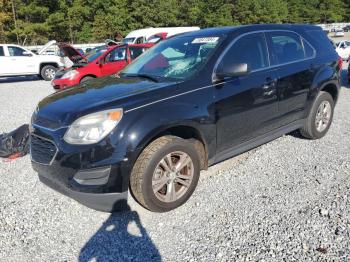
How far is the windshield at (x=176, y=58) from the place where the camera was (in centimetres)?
378

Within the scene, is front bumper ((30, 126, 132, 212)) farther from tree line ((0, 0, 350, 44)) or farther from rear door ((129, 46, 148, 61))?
tree line ((0, 0, 350, 44))

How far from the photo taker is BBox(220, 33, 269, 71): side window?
Answer: 389 cm

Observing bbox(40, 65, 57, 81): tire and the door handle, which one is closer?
the door handle

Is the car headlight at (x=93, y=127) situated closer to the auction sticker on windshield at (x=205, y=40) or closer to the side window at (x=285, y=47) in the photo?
the auction sticker on windshield at (x=205, y=40)

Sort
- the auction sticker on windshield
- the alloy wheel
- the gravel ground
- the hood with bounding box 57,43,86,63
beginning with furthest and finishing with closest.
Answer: the hood with bounding box 57,43,86,63, the auction sticker on windshield, the alloy wheel, the gravel ground

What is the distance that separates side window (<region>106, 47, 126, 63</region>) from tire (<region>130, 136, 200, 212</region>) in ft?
28.6

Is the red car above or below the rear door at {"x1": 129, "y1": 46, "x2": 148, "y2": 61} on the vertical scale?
below

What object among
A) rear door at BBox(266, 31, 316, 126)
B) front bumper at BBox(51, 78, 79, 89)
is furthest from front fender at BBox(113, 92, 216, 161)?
front bumper at BBox(51, 78, 79, 89)

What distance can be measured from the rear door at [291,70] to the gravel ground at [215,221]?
0.70m

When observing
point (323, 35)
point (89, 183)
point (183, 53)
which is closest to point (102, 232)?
point (89, 183)

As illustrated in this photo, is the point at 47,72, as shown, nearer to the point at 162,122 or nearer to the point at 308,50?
the point at 308,50

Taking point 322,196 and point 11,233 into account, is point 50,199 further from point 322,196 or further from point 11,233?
point 322,196

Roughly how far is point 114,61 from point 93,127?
29.4ft

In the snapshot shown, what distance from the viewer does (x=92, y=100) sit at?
10.9 ft
